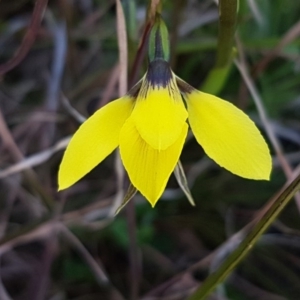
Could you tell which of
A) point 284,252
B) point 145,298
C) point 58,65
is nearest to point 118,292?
point 145,298

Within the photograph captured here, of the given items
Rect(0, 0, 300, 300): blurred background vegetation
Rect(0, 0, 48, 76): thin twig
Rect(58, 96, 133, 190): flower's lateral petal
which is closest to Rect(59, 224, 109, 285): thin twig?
Rect(0, 0, 300, 300): blurred background vegetation

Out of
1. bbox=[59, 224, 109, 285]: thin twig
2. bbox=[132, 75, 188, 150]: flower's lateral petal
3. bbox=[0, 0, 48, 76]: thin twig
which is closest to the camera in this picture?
bbox=[132, 75, 188, 150]: flower's lateral petal

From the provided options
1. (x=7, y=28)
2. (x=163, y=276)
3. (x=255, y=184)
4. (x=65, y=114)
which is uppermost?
(x=7, y=28)

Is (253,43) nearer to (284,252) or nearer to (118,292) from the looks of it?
(284,252)

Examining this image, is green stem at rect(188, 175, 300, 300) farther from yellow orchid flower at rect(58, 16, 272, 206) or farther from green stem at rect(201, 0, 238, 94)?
green stem at rect(201, 0, 238, 94)

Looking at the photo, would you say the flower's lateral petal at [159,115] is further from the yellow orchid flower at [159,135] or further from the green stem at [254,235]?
the green stem at [254,235]

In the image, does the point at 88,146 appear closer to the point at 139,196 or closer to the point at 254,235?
the point at 254,235
